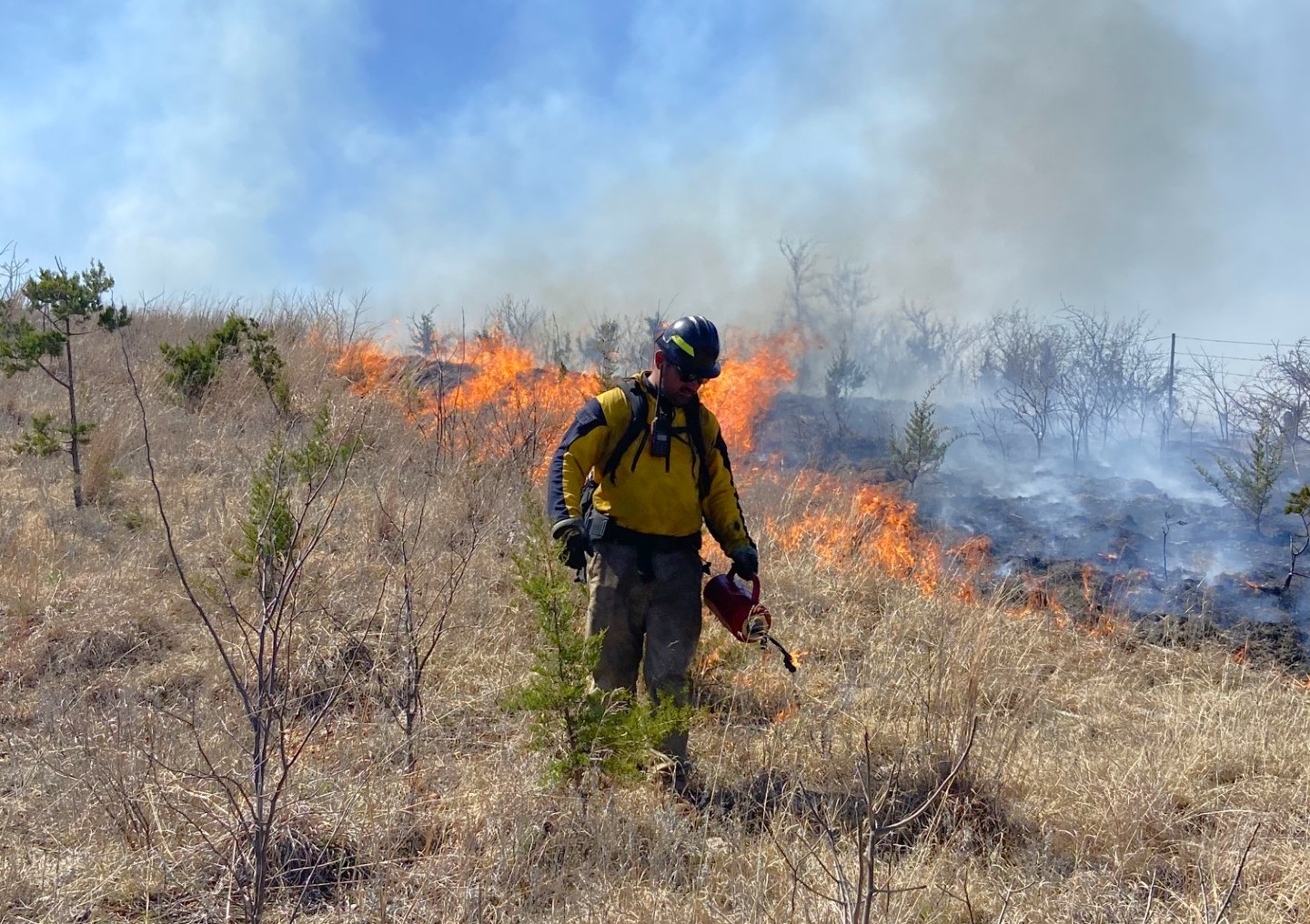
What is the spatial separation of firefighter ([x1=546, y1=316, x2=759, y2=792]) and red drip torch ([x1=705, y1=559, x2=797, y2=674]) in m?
0.10

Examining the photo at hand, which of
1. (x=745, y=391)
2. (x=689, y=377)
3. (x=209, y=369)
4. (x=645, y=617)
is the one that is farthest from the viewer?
(x=745, y=391)

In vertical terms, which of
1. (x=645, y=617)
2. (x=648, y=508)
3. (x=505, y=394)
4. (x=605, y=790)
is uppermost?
(x=505, y=394)

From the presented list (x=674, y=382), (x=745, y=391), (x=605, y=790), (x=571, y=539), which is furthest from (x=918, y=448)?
(x=605, y=790)

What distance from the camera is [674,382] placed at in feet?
13.1

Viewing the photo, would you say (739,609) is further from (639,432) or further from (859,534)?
(859,534)

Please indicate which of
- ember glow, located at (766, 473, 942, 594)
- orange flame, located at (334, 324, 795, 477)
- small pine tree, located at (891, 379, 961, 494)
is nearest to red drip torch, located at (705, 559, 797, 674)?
ember glow, located at (766, 473, 942, 594)

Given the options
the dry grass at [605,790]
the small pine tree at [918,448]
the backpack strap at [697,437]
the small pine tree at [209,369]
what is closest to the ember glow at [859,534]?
the dry grass at [605,790]

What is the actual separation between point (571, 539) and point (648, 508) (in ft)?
1.49

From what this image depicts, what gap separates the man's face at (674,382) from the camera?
3.99 metres

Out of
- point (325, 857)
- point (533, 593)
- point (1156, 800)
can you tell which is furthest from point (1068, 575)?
point (325, 857)

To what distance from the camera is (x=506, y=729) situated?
4113mm

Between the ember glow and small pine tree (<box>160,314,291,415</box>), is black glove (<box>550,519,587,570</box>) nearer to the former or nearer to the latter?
the ember glow

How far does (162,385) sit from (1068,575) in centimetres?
954

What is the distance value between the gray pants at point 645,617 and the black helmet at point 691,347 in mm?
853
